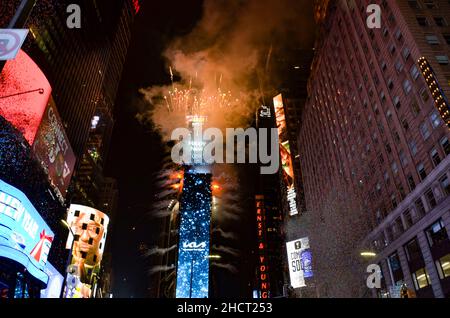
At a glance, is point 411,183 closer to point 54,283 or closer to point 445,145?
point 445,145

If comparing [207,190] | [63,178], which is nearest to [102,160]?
[207,190]

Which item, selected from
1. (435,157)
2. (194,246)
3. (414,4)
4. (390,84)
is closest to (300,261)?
(194,246)

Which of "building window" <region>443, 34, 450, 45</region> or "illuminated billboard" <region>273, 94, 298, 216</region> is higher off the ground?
"illuminated billboard" <region>273, 94, 298, 216</region>

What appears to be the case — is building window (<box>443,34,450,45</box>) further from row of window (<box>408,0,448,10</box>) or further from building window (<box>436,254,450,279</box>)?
building window (<box>436,254,450,279</box>)

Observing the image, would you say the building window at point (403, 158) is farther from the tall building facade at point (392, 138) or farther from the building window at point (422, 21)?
the building window at point (422, 21)

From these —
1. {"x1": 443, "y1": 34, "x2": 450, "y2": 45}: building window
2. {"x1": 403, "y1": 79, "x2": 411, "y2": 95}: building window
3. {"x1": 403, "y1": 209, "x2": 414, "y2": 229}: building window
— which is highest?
{"x1": 443, "y1": 34, "x2": 450, "y2": 45}: building window

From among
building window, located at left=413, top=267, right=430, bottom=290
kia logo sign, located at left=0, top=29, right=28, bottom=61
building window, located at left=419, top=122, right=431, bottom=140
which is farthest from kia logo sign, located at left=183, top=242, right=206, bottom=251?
kia logo sign, located at left=0, top=29, right=28, bottom=61

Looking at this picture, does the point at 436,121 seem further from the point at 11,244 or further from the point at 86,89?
the point at 86,89
